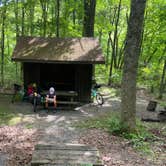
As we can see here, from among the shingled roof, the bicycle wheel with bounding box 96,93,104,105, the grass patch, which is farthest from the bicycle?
the grass patch

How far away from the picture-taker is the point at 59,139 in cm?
830

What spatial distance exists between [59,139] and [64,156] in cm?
209

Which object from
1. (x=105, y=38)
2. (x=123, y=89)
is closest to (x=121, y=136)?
(x=123, y=89)

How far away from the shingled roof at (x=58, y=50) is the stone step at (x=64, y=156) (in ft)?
23.7

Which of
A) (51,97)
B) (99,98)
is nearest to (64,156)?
(51,97)

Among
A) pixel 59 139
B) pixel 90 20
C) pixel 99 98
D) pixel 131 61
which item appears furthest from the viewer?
pixel 90 20

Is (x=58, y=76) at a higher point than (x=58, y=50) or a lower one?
lower

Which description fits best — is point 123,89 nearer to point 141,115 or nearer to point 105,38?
point 141,115

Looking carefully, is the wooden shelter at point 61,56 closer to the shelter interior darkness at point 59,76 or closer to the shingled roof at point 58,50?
the shingled roof at point 58,50

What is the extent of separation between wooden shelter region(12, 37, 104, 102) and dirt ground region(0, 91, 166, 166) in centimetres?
241

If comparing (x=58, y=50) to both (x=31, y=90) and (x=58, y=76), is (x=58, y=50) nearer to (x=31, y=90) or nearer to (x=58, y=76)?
(x=31, y=90)

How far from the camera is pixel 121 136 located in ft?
28.5

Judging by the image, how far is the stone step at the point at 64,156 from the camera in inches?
231

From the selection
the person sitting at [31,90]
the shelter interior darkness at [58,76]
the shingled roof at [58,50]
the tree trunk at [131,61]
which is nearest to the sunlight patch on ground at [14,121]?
the person sitting at [31,90]
